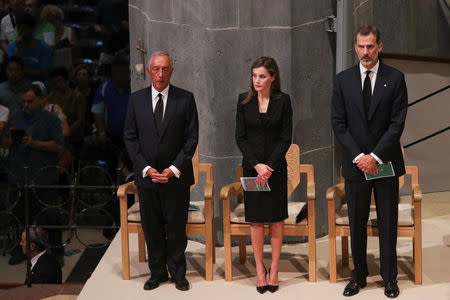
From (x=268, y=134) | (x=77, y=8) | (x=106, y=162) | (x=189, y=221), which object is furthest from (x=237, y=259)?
(x=77, y=8)

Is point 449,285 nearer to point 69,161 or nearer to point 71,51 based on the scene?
point 69,161

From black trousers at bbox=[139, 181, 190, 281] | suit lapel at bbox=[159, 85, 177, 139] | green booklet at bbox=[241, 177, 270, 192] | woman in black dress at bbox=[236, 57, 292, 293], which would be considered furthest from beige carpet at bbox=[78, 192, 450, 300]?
suit lapel at bbox=[159, 85, 177, 139]

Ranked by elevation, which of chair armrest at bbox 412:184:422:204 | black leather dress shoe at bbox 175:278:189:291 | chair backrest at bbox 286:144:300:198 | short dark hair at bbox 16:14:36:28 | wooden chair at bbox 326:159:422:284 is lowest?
black leather dress shoe at bbox 175:278:189:291

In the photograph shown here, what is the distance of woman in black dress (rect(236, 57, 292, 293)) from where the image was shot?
6.45 m

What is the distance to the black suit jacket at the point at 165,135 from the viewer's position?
6.51 metres

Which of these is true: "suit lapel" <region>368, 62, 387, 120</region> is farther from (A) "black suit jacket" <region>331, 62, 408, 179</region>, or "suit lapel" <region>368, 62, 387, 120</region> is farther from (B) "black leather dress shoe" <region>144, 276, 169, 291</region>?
(B) "black leather dress shoe" <region>144, 276, 169, 291</region>

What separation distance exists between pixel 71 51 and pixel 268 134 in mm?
4719

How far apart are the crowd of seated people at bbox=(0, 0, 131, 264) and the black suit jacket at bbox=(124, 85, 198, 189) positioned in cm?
217

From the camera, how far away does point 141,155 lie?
6555 millimetres

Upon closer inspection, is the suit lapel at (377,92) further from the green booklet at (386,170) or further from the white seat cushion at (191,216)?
the white seat cushion at (191,216)

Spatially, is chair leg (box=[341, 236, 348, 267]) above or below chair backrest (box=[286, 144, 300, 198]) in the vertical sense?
below

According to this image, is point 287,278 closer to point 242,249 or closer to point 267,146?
point 242,249

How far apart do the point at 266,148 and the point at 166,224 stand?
0.90 metres

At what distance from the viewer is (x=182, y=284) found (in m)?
6.57
